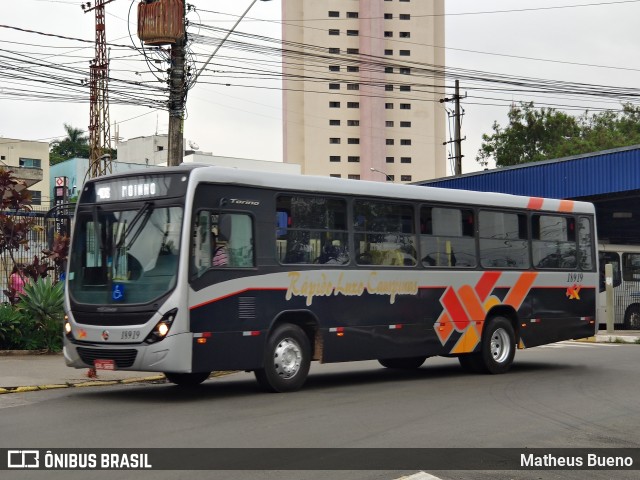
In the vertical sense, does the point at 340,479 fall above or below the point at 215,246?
below

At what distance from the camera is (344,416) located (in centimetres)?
1199

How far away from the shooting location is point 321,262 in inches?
598

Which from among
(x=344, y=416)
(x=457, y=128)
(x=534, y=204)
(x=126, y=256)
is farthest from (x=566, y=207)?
(x=457, y=128)

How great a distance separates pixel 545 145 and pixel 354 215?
66.6m

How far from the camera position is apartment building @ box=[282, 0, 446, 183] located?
122125mm

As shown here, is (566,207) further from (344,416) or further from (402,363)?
(344,416)

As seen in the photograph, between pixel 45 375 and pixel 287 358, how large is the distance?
466cm

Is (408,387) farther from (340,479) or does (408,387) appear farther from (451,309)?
(340,479)

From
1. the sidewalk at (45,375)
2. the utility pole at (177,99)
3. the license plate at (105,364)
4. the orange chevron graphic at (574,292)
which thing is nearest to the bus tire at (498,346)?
the orange chevron graphic at (574,292)

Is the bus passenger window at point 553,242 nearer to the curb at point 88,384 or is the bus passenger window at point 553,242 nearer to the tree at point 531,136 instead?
the curb at point 88,384

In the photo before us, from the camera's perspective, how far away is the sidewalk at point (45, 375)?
50.3 feet

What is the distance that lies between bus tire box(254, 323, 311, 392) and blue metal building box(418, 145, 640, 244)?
2118 cm

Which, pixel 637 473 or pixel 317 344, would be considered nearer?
pixel 637 473

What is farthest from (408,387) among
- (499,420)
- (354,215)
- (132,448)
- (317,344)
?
(132,448)
